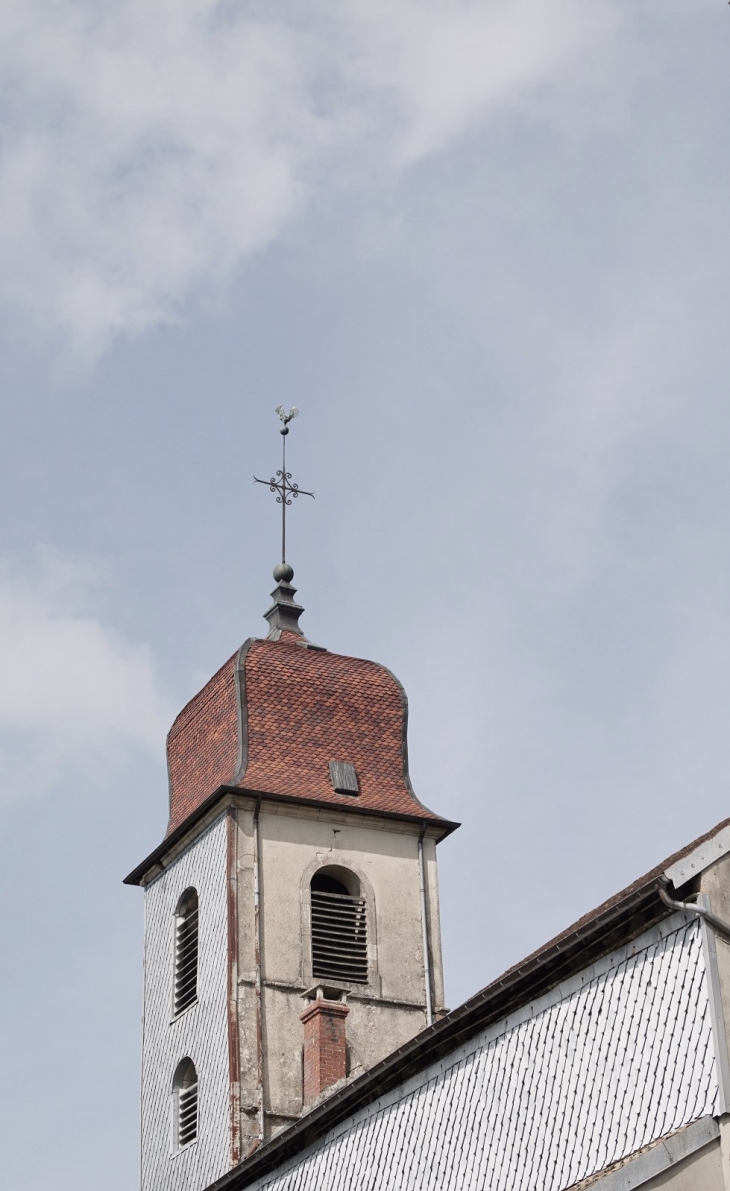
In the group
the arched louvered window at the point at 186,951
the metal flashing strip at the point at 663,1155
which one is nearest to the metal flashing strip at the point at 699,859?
the metal flashing strip at the point at 663,1155

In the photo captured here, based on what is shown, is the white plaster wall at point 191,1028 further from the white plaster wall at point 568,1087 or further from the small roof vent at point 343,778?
the white plaster wall at point 568,1087

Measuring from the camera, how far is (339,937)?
111ft

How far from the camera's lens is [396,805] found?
35500 millimetres

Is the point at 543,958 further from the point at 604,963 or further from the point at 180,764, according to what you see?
the point at 180,764

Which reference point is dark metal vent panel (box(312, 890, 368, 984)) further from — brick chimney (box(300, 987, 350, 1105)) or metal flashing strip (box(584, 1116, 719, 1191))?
metal flashing strip (box(584, 1116, 719, 1191))

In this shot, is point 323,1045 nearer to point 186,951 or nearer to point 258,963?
point 258,963

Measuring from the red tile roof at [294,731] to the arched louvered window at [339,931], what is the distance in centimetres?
145

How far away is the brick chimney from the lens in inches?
1252

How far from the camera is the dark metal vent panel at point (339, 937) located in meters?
33.7

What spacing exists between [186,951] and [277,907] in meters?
2.34

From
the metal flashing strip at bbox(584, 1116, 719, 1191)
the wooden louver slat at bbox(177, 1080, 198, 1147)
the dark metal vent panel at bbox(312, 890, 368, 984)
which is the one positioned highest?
the dark metal vent panel at bbox(312, 890, 368, 984)

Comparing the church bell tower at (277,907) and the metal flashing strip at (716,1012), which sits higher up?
the church bell tower at (277,907)

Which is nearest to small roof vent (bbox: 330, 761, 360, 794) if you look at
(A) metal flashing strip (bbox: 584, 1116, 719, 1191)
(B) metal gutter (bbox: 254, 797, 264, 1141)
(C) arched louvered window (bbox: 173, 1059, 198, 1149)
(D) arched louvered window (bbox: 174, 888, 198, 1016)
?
(B) metal gutter (bbox: 254, 797, 264, 1141)

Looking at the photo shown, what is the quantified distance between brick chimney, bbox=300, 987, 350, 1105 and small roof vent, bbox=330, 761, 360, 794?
12.8ft
